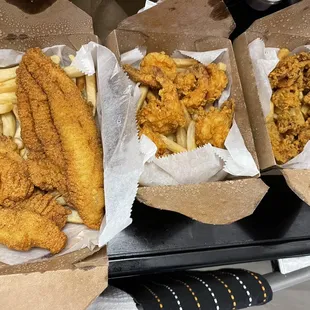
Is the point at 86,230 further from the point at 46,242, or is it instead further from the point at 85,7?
the point at 85,7

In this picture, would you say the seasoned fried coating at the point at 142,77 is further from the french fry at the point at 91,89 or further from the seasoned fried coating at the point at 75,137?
the seasoned fried coating at the point at 75,137

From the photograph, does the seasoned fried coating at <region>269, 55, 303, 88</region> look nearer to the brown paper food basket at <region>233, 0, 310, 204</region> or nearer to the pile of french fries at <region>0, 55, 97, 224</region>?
the brown paper food basket at <region>233, 0, 310, 204</region>

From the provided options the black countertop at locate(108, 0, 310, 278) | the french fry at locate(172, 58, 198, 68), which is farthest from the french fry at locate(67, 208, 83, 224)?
the french fry at locate(172, 58, 198, 68)

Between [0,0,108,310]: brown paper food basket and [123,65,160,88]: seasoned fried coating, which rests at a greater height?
[123,65,160,88]: seasoned fried coating

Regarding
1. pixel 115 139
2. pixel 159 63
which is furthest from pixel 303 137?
pixel 115 139

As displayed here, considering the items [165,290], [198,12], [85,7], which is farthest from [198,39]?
[165,290]

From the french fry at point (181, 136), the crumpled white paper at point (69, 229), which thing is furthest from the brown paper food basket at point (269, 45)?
the crumpled white paper at point (69, 229)
